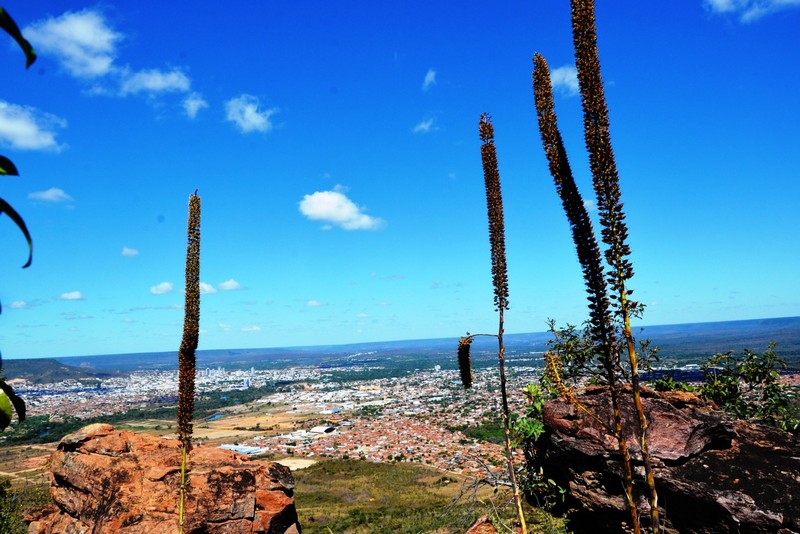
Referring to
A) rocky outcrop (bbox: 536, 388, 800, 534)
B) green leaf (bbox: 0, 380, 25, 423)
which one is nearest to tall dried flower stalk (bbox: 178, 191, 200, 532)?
green leaf (bbox: 0, 380, 25, 423)

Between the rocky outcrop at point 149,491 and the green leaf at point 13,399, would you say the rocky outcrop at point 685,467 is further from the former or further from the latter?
the green leaf at point 13,399

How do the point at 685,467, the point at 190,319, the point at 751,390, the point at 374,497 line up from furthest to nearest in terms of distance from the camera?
the point at 374,497 → the point at 751,390 → the point at 685,467 → the point at 190,319

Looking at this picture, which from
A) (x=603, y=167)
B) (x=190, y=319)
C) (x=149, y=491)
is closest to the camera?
(x=603, y=167)

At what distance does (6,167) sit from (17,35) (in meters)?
0.34

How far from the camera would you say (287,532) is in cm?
1409

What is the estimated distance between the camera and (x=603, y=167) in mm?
4234

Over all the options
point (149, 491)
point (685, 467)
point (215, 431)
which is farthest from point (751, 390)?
point (215, 431)

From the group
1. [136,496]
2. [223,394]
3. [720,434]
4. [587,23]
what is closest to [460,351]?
[587,23]

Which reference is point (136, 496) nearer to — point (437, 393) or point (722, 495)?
point (722, 495)

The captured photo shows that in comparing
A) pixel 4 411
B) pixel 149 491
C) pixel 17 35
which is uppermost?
pixel 17 35

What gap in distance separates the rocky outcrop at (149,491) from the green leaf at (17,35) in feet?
42.7

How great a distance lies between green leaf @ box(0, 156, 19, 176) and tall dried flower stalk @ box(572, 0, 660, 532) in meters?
4.06

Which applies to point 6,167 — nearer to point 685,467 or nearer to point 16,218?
point 16,218

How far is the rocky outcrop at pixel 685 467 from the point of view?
7.81m
